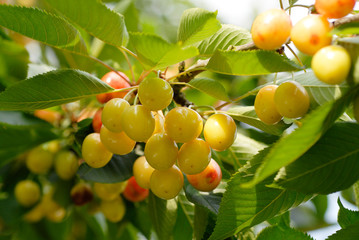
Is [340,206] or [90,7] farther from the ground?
[90,7]

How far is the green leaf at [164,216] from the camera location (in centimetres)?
98

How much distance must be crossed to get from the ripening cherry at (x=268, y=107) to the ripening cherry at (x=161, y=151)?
7.0 inches

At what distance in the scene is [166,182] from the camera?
739 millimetres

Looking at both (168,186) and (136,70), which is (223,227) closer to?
(168,186)

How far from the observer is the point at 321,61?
0.50 metres

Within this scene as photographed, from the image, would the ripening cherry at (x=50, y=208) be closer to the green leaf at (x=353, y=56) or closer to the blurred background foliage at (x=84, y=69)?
the blurred background foliage at (x=84, y=69)

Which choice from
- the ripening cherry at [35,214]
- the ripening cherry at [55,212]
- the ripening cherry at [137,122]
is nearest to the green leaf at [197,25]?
the ripening cherry at [137,122]

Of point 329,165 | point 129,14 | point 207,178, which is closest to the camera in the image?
point 329,165

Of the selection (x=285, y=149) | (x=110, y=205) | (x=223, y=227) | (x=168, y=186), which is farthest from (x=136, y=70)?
(x=285, y=149)

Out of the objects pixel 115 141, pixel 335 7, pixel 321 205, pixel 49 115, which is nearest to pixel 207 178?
pixel 115 141

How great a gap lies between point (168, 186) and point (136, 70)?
57cm

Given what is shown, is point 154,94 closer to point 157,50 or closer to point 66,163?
point 157,50

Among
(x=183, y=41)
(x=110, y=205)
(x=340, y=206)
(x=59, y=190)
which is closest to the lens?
(x=183, y=41)

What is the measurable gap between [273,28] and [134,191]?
0.68 m
